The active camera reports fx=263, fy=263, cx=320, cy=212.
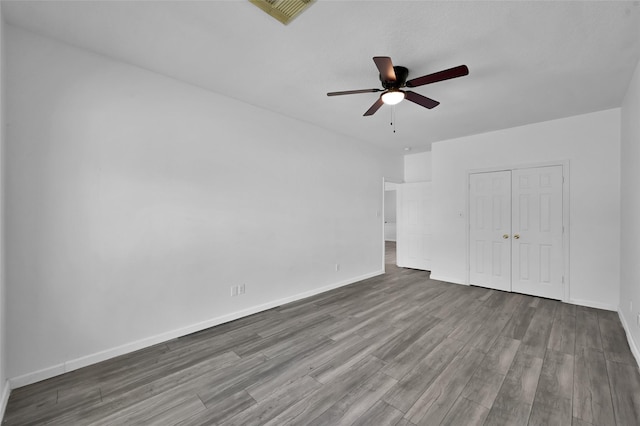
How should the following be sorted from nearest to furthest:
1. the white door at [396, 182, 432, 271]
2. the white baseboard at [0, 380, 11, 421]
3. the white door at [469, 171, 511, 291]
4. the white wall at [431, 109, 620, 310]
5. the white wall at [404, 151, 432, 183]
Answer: the white baseboard at [0, 380, 11, 421]
the white wall at [431, 109, 620, 310]
the white door at [469, 171, 511, 291]
the white door at [396, 182, 432, 271]
the white wall at [404, 151, 432, 183]

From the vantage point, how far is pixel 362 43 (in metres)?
2.26

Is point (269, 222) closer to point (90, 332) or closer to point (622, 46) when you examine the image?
point (90, 332)

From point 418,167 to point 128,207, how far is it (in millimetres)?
5762

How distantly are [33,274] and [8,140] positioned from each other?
3.59ft

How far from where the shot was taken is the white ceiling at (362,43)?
190cm

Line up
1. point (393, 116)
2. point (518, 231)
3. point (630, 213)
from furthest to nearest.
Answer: point (518, 231)
point (393, 116)
point (630, 213)

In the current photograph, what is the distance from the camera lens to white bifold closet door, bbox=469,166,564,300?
4137mm

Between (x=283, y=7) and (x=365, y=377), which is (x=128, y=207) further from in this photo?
(x=365, y=377)

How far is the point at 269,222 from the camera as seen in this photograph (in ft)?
12.5

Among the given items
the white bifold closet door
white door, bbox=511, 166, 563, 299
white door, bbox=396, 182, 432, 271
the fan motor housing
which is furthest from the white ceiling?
white door, bbox=396, 182, 432, 271

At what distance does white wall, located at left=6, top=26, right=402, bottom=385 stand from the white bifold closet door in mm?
3392

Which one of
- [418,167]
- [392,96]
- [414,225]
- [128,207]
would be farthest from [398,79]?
[414,225]

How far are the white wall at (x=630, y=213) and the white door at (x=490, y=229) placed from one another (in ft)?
4.38

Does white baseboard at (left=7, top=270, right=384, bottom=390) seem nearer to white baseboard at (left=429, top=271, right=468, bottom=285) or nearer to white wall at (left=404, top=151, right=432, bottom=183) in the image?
white baseboard at (left=429, top=271, right=468, bottom=285)
